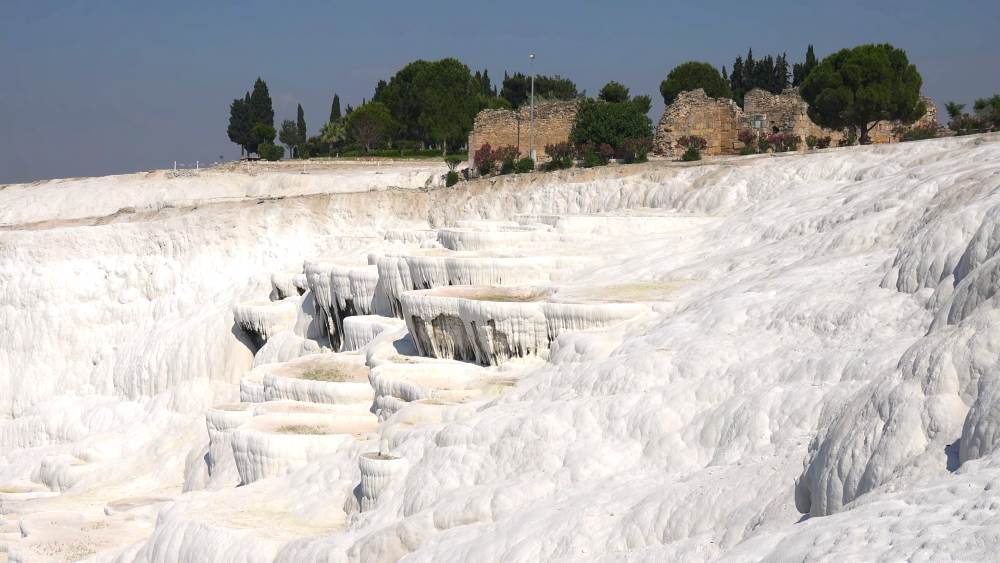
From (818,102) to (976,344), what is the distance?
81.3 ft

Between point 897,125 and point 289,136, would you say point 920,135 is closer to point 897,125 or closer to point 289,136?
point 897,125

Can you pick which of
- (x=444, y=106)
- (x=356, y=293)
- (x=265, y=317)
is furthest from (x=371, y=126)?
(x=356, y=293)

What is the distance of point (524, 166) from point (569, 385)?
19655mm

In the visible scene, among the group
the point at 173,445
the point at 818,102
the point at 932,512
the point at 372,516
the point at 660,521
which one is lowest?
the point at 173,445

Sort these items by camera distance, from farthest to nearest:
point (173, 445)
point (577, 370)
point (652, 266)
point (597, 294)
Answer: point (173, 445)
point (652, 266)
point (597, 294)
point (577, 370)

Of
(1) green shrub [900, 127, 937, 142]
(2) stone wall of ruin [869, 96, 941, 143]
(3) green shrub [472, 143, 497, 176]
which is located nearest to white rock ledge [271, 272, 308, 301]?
(3) green shrub [472, 143, 497, 176]

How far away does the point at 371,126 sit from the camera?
56.1 metres

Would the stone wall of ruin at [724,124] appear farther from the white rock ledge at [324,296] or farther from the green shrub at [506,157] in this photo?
the white rock ledge at [324,296]

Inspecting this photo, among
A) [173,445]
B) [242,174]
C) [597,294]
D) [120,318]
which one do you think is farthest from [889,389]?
[242,174]

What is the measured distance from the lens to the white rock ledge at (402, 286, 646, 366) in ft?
48.9

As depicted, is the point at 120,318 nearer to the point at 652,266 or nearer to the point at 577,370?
the point at 652,266

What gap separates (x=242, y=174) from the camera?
42375mm

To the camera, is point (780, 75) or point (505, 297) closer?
point (505, 297)

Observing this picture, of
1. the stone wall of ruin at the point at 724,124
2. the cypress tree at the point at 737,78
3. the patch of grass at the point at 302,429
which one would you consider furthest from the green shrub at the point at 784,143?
the cypress tree at the point at 737,78
